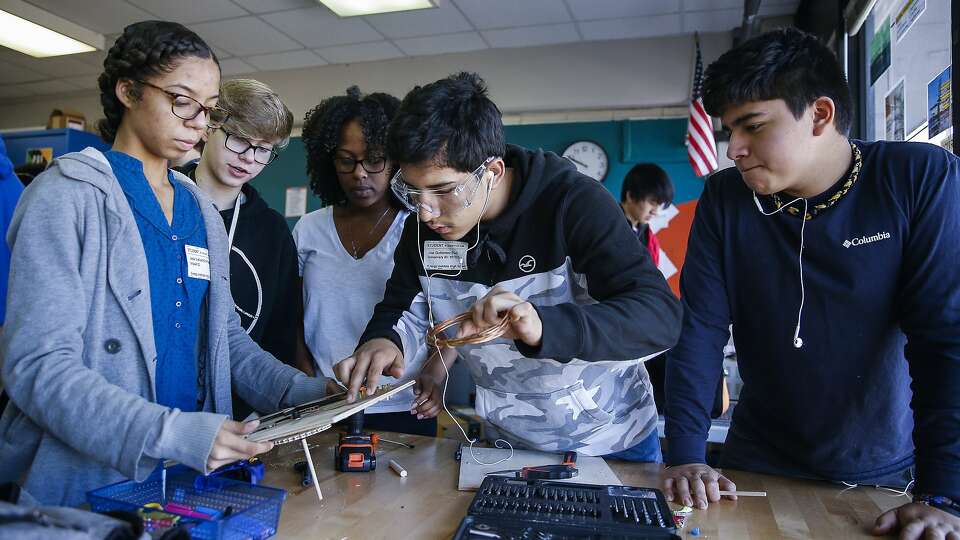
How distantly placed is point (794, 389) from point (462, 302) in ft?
2.57

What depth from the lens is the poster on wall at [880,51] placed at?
2961 millimetres

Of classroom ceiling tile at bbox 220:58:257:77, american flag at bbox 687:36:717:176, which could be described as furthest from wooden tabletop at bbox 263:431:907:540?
classroom ceiling tile at bbox 220:58:257:77

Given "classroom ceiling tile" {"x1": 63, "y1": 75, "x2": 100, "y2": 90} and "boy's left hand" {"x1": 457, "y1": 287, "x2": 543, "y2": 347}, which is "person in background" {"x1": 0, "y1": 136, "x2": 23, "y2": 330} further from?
"classroom ceiling tile" {"x1": 63, "y1": 75, "x2": 100, "y2": 90}

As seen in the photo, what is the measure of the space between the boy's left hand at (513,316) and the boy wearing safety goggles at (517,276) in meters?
0.03

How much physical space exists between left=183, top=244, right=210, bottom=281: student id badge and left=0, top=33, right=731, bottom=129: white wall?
483 cm

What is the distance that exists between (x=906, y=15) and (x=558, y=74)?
3457 mm

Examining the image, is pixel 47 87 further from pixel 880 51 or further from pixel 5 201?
pixel 880 51


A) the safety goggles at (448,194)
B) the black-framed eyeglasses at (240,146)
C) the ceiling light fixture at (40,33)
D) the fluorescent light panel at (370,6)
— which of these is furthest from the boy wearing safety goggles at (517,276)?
the ceiling light fixture at (40,33)

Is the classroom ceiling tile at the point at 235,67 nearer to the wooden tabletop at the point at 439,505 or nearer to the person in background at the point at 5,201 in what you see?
the person in background at the point at 5,201

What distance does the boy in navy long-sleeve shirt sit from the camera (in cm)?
125

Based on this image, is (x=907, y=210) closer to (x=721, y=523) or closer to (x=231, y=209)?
(x=721, y=523)

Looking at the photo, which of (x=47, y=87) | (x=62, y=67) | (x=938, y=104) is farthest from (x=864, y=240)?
(x=47, y=87)

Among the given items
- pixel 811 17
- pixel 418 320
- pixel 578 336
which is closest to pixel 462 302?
pixel 418 320

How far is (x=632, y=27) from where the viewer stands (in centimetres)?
533
